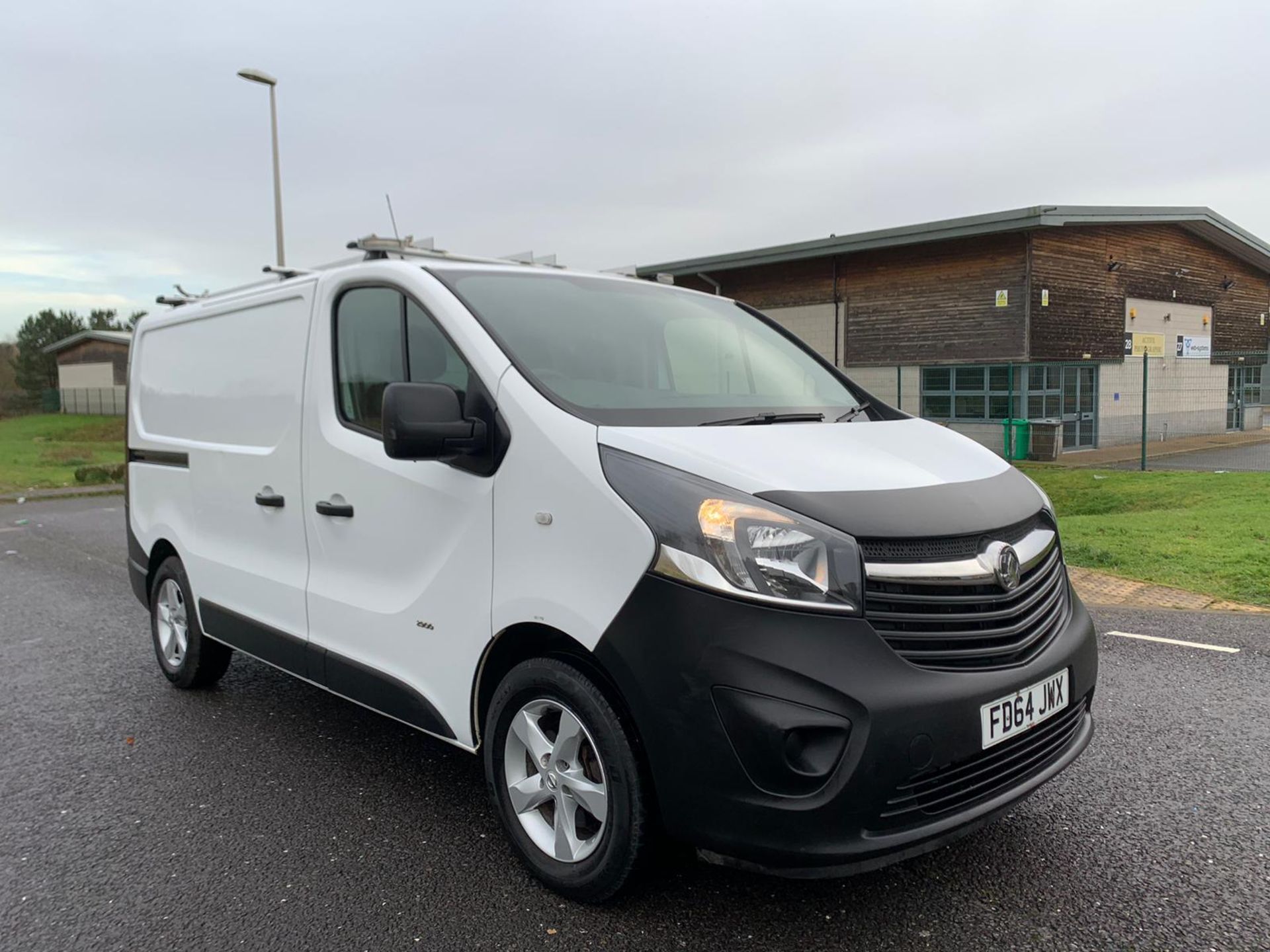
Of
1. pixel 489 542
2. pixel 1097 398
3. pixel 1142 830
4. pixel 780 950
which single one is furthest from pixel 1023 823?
pixel 1097 398

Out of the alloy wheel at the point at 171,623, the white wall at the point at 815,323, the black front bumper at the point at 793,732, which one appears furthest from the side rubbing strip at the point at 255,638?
the white wall at the point at 815,323

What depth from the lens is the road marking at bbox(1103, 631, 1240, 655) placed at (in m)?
5.16

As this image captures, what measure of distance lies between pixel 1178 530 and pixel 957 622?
7488mm

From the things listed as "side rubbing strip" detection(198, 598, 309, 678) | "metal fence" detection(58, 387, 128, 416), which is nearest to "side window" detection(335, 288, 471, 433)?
"side rubbing strip" detection(198, 598, 309, 678)

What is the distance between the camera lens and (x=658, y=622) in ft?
7.69

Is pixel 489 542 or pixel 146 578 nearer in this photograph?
pixel 489 542

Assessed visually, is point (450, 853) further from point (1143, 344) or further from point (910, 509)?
point (1143, 344)

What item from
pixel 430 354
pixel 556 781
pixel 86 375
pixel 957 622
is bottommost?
pixel 556 781

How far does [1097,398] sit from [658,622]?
2225 centimetres

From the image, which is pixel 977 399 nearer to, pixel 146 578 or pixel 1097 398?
pixel 1097 398

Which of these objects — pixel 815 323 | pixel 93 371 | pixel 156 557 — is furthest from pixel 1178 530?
pixel 93 371

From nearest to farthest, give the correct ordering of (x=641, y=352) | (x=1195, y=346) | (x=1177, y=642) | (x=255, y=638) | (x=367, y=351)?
1. (x=641, y=352)
2. (x=367, y=351)
3. (x=255, y=638)
4. (x=1177, y=642)
5. (x=1195, y=346)

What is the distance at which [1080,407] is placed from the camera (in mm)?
21219

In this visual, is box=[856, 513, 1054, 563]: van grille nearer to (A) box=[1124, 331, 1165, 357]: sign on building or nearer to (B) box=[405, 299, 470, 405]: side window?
(B) box=[405, 299, 470, 405]: side window
